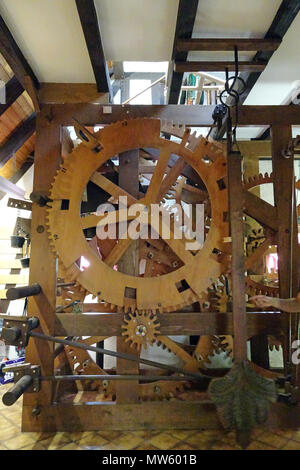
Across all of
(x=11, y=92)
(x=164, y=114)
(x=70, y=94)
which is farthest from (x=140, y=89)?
(x=164, y=114)

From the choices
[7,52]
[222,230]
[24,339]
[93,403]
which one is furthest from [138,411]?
[7,52]

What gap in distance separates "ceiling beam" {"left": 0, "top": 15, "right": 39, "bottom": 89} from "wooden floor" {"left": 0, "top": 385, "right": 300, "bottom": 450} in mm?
2289

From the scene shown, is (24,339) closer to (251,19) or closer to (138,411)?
(138,411)

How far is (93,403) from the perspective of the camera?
204cm

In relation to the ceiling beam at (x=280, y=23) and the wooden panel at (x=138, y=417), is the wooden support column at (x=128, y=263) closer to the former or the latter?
the wooden panel at (x=138, y=417)

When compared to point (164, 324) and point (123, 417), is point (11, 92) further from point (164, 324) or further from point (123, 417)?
point (123, 417)

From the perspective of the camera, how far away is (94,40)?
185 cm

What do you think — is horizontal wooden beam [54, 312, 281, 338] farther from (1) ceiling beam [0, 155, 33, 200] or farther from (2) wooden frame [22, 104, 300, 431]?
(1) ceiling beam [0, 155, 33, 200]

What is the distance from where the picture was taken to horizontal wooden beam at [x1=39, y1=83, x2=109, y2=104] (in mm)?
2293

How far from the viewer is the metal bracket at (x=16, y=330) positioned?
5.92 feet

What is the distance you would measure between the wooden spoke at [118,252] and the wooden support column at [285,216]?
1056 mm

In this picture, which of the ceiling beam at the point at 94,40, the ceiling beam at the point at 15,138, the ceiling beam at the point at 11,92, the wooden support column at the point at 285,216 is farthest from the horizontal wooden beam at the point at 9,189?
the wooden support column at the point at 285,216
